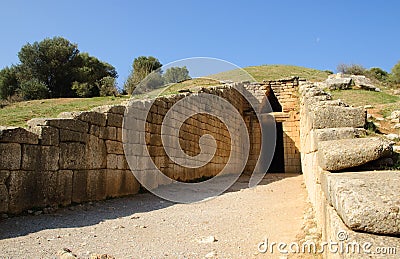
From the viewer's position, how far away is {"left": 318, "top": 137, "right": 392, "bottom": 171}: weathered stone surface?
289 cm

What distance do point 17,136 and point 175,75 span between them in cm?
613

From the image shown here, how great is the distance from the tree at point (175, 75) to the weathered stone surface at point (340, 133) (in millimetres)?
5867

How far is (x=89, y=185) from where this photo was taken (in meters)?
5.78

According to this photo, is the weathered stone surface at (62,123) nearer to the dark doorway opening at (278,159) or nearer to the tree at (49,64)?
the dark doorway opening at (278,159)

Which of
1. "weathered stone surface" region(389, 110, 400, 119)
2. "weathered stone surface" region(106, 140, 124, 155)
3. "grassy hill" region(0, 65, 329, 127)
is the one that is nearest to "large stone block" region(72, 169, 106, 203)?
"weathered stone surface" region(106, 140, 124, 155)

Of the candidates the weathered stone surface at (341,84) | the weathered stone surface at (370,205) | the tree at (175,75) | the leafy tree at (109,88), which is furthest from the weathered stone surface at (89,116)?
the leafy tree at (109,88)

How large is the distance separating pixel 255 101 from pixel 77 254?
13.1 metres

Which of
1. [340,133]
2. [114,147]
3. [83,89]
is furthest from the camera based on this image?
[83,89]

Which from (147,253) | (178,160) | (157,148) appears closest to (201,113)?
(178,160)

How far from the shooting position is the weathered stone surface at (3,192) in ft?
14.1

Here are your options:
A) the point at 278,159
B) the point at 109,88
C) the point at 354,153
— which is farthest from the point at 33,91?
the point at 354,153

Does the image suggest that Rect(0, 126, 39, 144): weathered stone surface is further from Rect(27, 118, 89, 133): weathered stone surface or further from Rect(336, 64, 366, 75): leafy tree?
Rect(336, 64, 366, 75): leafy tree

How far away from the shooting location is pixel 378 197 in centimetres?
199

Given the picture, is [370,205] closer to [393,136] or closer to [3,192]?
[393,136]
